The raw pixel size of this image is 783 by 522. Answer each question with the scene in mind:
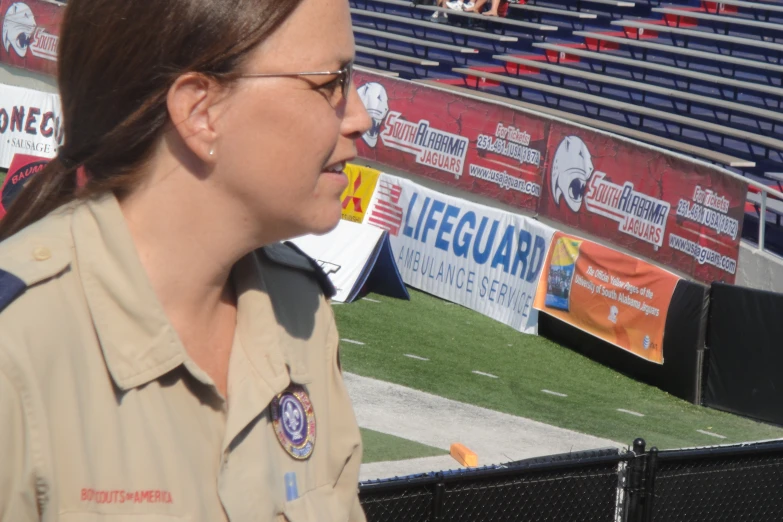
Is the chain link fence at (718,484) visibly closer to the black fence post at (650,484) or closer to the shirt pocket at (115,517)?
the black fence post at (650,484)

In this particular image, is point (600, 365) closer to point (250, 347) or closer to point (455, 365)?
point (455, 365)

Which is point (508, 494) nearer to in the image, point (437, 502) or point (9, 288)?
point (437, 502)

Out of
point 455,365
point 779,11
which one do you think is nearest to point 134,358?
point 455,365

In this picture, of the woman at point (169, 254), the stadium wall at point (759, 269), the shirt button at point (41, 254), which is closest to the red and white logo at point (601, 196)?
the stadium wall at point (759, 269)

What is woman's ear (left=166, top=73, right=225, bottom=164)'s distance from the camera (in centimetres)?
125

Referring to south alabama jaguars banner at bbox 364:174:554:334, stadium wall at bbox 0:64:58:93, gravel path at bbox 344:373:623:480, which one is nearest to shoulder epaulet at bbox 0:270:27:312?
gravel path at bbox 344:373:623:480

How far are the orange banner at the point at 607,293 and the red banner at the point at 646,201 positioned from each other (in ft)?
2.50

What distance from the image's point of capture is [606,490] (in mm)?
4340

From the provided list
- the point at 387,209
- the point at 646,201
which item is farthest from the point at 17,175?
the point at 646,201

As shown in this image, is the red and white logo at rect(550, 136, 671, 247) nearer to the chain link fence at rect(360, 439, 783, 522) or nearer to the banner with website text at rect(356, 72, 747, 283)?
the banner with website text at rect(356, 72, 747, 283)

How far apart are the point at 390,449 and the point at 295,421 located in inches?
268

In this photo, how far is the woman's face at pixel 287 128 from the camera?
1.27m

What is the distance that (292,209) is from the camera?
A: 1308mm

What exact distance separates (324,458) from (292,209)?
38 cm
